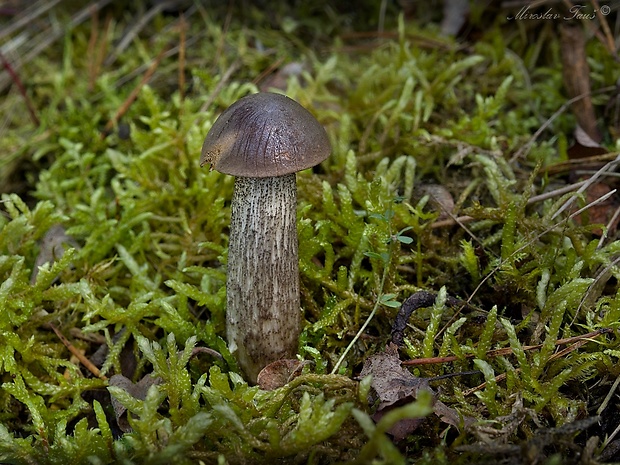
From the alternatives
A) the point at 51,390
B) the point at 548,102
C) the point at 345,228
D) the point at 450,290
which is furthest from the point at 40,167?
the point at 548,102

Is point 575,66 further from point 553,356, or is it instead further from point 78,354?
point 78,354

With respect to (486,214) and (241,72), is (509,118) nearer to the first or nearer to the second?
(486,214)

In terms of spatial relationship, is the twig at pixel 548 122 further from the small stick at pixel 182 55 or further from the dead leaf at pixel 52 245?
the dead leaf at pixel 52 245

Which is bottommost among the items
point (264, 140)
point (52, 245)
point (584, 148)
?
point (584, 148)

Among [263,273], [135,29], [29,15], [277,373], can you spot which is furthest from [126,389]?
[29,15]

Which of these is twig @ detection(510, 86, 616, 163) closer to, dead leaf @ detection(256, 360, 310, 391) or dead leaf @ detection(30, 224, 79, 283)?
dead leaf @ detection(256, 360, 310, 391)

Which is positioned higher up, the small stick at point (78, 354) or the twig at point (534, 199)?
the twig at point (534, 199)

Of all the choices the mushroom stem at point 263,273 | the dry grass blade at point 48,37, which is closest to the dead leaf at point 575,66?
the mushroom stem at point 263,273
